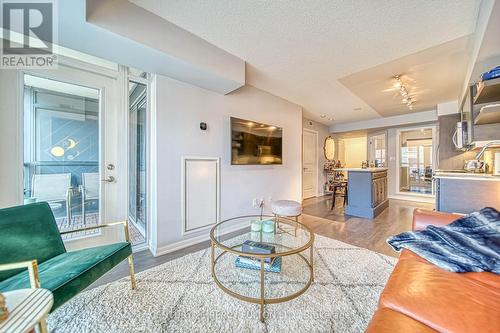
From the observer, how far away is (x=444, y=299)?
874 millimetres

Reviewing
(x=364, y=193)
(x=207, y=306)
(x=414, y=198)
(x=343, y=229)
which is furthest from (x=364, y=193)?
(x=207, y=306)

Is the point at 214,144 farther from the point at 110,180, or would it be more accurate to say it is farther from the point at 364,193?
the point at 364,193

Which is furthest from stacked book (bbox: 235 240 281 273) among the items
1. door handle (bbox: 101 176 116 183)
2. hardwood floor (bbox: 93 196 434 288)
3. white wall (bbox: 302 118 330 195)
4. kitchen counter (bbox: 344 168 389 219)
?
white wall (bbox: 302 118 330 195)

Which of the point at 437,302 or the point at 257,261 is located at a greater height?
the point at 437,302

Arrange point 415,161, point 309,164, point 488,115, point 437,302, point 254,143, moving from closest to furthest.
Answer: point 437,302 < point 488,115 < point 254,143 < point 415,161 < point 309,164

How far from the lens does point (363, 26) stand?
176 centimetres

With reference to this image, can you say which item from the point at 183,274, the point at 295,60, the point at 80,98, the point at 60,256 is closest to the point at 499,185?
the point at 295,60

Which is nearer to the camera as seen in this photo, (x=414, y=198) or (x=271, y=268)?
(x=271, y=268)

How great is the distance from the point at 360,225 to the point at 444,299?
248 cm

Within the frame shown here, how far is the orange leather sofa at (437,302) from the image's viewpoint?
755mm

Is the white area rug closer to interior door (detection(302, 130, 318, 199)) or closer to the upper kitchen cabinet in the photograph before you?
the upper kitchen cabinet

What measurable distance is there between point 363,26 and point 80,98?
2922 mm

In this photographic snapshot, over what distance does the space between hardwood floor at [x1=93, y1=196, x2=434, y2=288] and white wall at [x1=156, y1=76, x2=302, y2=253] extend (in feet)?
0.69

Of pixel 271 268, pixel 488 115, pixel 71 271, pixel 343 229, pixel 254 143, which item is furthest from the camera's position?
pixel 254 143
